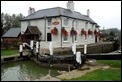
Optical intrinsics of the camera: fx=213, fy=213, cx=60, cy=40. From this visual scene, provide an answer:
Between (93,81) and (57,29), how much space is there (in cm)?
2097

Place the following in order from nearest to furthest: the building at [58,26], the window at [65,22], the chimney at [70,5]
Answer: the building at [58,26] → the window at [65,22] → the chimney at [70,5]

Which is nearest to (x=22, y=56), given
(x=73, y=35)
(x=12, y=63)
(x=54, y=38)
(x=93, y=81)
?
(x=12, y=63)

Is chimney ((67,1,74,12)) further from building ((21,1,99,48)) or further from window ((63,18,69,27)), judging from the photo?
window ((63,18,69,27))

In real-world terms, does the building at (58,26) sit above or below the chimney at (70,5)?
below

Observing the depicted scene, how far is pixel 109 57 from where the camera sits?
52.9 feet

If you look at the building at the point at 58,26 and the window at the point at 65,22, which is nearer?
the building at the point at 58,26

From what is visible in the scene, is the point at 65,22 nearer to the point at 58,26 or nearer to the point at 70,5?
the point at 58,26

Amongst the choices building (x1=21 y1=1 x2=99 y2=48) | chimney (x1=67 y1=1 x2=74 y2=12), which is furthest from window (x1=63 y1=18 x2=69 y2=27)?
chimney (x1=67 y1=1 x2=74 y2=12)

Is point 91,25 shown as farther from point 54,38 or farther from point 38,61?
point 38,61

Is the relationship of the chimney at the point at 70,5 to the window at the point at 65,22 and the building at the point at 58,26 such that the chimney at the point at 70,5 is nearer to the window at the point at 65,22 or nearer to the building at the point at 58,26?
the building at the point at 58,26

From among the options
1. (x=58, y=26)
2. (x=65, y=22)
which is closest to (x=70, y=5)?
(x=65, y=22)

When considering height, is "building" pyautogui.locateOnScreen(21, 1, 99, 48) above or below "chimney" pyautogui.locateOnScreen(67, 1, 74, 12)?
below

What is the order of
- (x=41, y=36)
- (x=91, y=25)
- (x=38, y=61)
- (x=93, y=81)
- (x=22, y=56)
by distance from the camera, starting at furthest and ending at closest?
1. (x=91, y=25)
2. (x=41, y=36)
3. (x=22, y=56)
4. (x=38, y=61)
5. (x=93, y=81)

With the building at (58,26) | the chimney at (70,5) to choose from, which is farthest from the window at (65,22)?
the chimney at (70,5)
